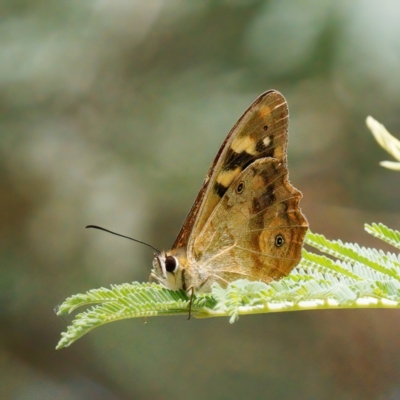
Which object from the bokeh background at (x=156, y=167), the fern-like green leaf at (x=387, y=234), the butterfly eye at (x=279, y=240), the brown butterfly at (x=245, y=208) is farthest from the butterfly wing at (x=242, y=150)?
the bokeh background at (x=156, y=167)

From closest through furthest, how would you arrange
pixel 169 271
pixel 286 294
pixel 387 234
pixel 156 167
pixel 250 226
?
pixel 286 294 < pixel 387 234 < pixel 169 271 < pixel 250 226 < pixel 156 167

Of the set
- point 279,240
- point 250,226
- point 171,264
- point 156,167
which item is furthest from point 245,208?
point 156,167

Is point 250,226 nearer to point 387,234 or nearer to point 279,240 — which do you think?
point 279,240

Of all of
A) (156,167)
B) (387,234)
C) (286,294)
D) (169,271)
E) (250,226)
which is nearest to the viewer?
(286,294)

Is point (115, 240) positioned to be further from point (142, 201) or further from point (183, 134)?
point (183, 134)

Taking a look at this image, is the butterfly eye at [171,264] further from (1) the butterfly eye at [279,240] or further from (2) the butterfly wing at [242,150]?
(1) the butterfly eye at [279,240]

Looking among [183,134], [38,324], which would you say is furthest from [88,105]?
[38,324]
